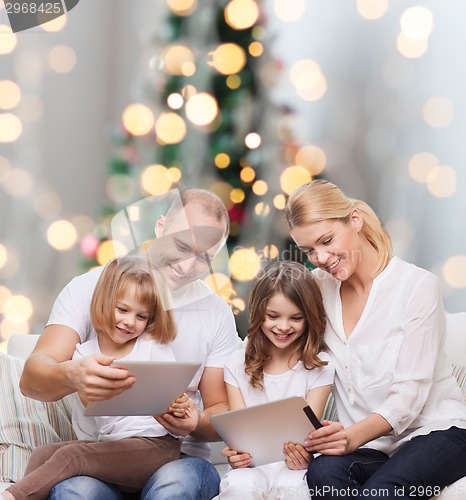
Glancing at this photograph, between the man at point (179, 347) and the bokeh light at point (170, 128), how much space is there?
1.44m

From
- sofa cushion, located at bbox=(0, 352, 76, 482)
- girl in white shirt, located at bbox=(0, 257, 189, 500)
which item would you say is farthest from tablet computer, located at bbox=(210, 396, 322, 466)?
sofa cushion, located at bbox=(0, 352, 76, 482)

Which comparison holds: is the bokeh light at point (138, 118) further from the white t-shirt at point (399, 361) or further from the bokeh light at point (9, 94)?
the white t-shirt at point (399, 361)

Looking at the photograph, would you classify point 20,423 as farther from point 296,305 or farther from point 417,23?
point 417,23

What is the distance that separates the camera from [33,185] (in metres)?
3.20

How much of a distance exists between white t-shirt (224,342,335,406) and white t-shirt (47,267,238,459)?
0.14 ft

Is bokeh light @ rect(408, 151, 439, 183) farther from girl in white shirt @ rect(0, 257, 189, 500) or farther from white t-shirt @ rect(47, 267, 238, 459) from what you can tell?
girl in white shirt @ rect(0, 257, 189, 500)

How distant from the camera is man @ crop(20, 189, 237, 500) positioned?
140cm

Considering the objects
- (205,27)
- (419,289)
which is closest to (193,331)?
(419,289)

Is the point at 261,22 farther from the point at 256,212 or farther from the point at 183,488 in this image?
the point at 183,488

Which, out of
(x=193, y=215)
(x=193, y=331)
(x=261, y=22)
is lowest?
(x=193, y=331)

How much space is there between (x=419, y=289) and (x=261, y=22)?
67.8 inches

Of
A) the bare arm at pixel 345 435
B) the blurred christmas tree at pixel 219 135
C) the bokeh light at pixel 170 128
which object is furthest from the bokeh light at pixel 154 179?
the bare arm at pixel 345 435

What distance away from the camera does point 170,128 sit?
3.13m

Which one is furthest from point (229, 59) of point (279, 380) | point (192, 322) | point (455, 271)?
point (279, 380)
